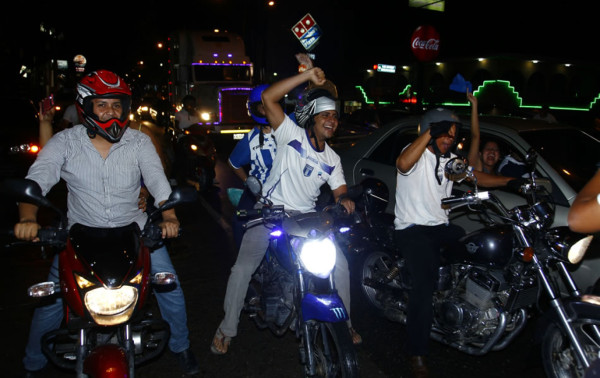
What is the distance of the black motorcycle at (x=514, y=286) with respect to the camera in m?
3.26

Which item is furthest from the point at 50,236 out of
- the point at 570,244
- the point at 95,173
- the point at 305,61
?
the point at 570,244

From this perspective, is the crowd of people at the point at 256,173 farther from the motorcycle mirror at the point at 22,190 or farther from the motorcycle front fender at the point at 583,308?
the motorcycle front fender at the point at 583,308

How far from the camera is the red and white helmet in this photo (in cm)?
316

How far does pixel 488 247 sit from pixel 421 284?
0.61 metres

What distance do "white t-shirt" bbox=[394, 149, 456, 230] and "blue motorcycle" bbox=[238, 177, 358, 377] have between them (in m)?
1.05

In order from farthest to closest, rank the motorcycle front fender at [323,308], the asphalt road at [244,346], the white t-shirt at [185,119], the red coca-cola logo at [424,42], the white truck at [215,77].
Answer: the white truck at [215,77] < the red coca-cola logo at [424,42] < the white t-shirt at [185,119] < the asphalt road at [244,346] < the motorcycle front fender at [323,308]

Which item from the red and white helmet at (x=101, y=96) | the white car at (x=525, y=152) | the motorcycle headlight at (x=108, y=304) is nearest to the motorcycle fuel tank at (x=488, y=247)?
the white car at (x=525, y=152)

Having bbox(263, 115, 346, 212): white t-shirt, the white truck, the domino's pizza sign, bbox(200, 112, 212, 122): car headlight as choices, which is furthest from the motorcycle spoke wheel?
the domino's pizza sign

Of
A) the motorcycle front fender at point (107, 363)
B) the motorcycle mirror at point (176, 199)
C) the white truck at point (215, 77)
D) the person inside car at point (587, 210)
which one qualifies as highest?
the white truck at point (215, 77)

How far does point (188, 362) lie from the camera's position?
3.95 metres

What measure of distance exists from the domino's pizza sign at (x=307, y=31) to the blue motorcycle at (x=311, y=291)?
15.9 meters

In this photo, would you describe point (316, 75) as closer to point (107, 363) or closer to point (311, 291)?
point (311, 291)

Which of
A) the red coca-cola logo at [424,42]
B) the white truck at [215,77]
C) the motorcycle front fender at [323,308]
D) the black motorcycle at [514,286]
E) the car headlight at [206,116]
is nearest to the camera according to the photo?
the motorcycle front fender at [323,308]

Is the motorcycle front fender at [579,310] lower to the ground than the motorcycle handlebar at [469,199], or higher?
lower
